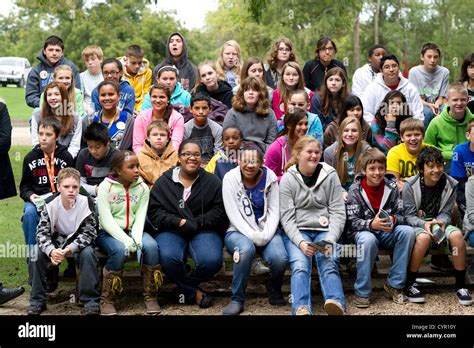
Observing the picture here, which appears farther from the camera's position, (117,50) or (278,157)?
(117,50)

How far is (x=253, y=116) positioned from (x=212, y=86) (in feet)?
3.14

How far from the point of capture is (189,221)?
7.39 m

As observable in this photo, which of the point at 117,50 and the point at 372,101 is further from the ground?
the point at 117,50

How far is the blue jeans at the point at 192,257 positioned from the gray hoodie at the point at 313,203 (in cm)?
72

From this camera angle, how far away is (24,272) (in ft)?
28.1

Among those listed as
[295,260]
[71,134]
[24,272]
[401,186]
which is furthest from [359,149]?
[24,272]

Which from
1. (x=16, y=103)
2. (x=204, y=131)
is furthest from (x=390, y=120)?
(x=16, y=103)

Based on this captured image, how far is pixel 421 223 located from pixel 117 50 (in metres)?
32.1

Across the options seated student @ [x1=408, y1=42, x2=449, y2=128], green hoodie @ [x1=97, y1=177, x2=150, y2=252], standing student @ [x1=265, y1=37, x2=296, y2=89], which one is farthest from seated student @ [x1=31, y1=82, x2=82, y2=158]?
seated student @ [x1=408, y1=42, x2=449, y2=128]

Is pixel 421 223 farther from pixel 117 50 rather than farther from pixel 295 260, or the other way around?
pixel 117 50

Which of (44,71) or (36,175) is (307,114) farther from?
(44,71)

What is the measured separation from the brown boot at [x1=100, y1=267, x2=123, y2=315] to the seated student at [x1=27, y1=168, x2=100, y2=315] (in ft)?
0.21

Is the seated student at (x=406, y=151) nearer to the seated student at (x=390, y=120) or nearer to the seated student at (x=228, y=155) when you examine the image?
the seated student at (x=390, y=120)
